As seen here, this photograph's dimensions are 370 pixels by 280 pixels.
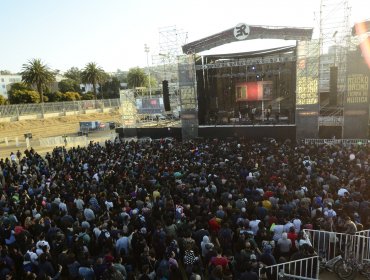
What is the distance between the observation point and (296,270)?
7117 millimetres

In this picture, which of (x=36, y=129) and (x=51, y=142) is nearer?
(x=51, y=142)

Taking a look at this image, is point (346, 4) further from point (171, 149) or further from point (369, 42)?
point (171, 149)

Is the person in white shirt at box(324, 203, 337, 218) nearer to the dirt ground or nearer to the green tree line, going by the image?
the dirt ground

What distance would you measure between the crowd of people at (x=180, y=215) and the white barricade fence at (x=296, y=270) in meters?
0.13

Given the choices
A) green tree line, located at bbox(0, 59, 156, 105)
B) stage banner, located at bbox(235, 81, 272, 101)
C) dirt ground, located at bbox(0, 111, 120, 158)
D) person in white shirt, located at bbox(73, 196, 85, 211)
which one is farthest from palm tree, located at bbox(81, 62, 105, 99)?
person in white shirt, located at bbox(73, 196, 85, 211)

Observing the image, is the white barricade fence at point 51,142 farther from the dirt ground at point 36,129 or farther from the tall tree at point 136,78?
the tall tree at point 136,78

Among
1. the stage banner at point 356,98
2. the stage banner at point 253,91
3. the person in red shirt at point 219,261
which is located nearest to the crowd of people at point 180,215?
the person in red shirt at point 219,261

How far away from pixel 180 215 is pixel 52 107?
45.5 meters

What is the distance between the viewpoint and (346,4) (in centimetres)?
2462

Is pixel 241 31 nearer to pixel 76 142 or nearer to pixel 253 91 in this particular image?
pixel 253 91

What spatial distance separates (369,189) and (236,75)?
1922 centimetres

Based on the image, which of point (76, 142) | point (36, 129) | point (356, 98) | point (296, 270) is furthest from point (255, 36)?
point (36, 129)

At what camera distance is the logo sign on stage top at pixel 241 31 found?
22.1m

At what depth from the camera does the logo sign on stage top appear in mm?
22141
